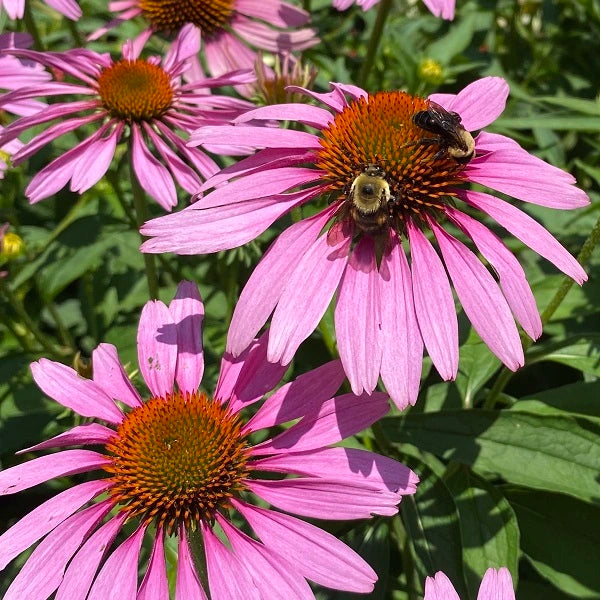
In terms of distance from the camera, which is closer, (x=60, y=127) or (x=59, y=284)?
(x=60, y=127)

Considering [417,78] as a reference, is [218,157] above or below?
below

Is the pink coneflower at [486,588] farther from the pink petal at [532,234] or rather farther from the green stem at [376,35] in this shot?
the green stem at [376,35]

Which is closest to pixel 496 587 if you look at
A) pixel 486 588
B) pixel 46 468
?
pixel 486 588

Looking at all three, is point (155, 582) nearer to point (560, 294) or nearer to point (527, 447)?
point (527, 447)

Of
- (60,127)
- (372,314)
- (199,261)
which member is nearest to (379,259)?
(372,314)

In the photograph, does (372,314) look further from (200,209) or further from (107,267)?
(107,267)

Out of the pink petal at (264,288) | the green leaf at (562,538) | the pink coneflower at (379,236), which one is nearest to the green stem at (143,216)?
the pink coneflower at (379,236)

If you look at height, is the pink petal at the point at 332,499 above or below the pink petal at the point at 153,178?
below
